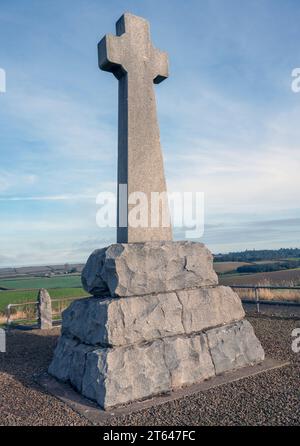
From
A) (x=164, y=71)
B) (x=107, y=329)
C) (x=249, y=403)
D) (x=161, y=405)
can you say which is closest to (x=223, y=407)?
(x=249, y=403)

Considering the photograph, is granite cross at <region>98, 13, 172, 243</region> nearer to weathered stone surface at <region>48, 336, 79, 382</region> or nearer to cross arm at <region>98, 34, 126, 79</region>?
cross arm at <region>98, 34, 126, 79</region>

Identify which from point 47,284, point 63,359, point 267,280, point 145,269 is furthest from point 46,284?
point 145,269

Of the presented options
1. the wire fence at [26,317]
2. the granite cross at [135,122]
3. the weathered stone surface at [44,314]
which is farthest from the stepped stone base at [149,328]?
the weathered stone surface at [44,314]

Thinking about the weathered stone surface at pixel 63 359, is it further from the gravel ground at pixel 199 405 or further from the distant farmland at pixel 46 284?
the distant farmland at pixel 46 284

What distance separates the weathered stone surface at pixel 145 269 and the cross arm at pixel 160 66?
9.08 ft

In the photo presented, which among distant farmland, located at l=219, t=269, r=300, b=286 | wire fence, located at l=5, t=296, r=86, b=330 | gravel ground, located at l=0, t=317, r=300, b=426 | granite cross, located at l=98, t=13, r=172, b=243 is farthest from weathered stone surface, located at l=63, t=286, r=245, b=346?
distant farmland, located at l=219, t=269, r=300, b=286

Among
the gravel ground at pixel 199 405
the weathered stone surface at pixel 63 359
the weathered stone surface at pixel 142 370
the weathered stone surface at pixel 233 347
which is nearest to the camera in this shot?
the gravel ground at pixel 199 405

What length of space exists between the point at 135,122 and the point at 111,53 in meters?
1.09

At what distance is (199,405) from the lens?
4.48 meters

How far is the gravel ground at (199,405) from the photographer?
4.11m

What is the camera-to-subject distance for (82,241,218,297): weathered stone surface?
17.2 feet

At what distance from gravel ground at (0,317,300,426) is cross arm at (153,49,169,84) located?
4.80 meters
